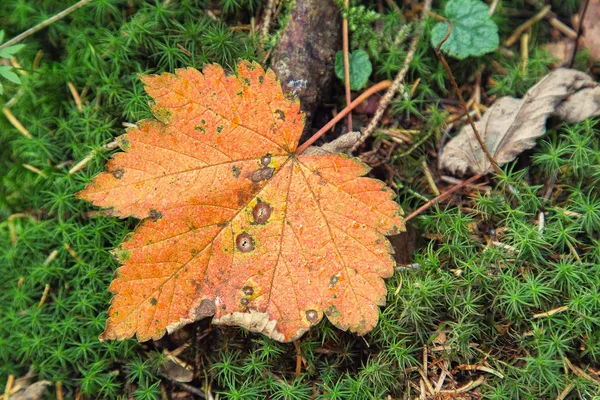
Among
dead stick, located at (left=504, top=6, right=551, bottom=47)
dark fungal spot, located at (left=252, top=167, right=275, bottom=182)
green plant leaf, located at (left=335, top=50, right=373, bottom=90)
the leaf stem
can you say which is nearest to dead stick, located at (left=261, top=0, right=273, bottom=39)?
green plant leaf, located at (left=335, top=50, right=373, bottom=90)

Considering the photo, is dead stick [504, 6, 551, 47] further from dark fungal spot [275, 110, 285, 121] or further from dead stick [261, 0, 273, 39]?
dark fungal spot [275, 110, 285, 121]

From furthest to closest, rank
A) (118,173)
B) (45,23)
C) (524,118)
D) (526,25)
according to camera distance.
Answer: (526,25)
(45,23)
(524,118)
(118,173)

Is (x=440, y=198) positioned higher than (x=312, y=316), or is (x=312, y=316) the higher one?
(x=440, y=198)

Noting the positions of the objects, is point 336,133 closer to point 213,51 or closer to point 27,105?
point 213,51

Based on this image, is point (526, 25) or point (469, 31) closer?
point (469, 31)

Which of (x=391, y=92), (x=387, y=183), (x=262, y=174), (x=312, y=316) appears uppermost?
(x=391, y=92)

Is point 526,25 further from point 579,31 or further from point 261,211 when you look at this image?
point 261,211

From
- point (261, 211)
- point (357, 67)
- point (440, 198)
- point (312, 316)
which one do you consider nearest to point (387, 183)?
point (440, 198)
